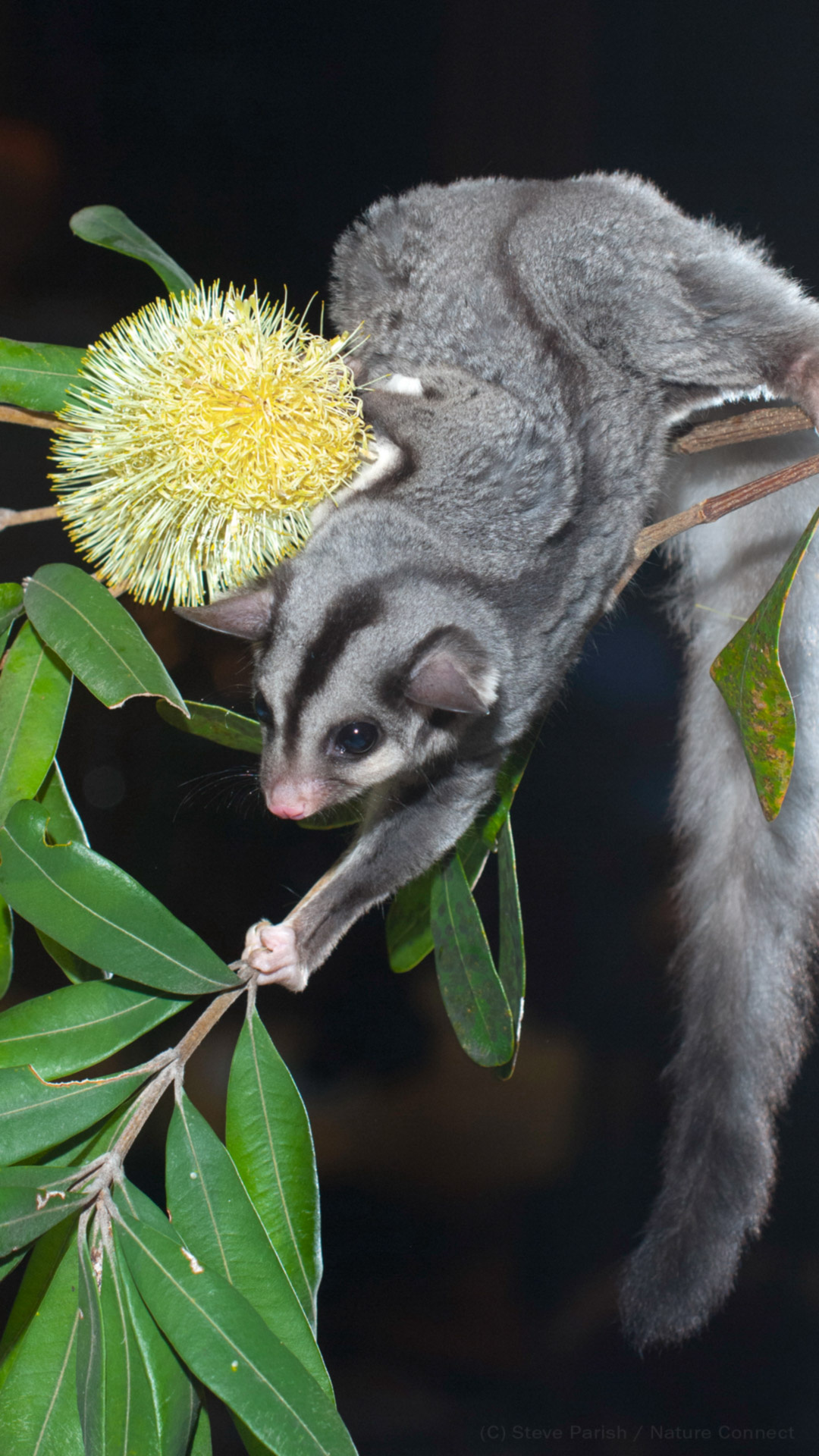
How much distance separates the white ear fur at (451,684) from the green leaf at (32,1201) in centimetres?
67

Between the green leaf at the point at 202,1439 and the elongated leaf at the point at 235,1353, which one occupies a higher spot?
the elongated leaf at the point at 235,1353

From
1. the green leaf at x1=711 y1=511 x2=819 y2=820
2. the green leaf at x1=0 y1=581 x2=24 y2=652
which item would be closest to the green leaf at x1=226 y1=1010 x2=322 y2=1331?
the green leaf at x1=0 y1=581 x2=24 y2=652

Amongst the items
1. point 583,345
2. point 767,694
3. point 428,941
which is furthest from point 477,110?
point 428,941

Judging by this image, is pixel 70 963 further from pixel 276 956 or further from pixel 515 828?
pixel 515 828

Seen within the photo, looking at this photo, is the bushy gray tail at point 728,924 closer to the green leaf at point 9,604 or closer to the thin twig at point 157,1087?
the thin twig at point 157,1087

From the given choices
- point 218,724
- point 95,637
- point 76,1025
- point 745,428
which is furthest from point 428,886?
point 745,428

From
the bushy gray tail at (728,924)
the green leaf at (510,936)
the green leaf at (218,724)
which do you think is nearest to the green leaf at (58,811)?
the green leaf at (218,724)

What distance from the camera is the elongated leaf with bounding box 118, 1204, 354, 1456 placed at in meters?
0.88

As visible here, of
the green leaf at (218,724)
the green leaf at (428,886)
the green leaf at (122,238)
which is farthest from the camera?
the green leaf at (428,886)

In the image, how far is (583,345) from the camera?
1471mm

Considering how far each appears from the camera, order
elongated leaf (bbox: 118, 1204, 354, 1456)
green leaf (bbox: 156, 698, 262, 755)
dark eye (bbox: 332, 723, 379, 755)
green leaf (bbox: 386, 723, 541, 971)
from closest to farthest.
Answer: elongated leaf (bbox: 118, 1204, 354, 1456) → dark eye (bbox: 332, 723, 379, 755) → green leaf (bbox: 156, 698, 262, 755) → green leaf (bbox: 386, 723, 541, 971)

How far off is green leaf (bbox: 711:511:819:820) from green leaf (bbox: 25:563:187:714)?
0.68 metres

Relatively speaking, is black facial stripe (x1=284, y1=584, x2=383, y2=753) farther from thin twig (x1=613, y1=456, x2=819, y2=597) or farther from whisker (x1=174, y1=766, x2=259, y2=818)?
whisker (x1=174, y1=766, x2=259, y2=818)

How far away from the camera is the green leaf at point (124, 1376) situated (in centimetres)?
94
